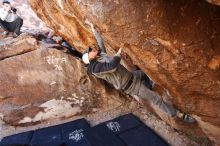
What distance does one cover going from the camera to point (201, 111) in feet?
15.8

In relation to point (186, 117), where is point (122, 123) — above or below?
below

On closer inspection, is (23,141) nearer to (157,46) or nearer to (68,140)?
(68,140)

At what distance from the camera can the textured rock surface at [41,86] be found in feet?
23.3

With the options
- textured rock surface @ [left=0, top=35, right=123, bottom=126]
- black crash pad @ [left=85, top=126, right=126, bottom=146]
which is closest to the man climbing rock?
black crash pad @ [left=85, top=126, right=126, bottom=146]

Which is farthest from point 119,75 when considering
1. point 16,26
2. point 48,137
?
point 16,26

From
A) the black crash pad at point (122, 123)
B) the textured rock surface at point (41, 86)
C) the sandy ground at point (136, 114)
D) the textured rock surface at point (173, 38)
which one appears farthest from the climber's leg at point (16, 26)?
the textured rock surface at point (173, 38)

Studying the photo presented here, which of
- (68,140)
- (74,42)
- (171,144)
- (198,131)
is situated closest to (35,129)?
(68,140)

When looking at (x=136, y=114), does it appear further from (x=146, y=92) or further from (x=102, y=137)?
(x=146, y=92)

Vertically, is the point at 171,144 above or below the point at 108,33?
below

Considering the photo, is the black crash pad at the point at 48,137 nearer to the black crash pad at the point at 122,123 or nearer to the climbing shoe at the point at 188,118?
the black crash pad at the point at 122,123

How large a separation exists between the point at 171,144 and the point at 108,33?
10.6 feet

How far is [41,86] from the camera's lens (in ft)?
23.5

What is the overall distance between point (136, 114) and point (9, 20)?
5277 mm

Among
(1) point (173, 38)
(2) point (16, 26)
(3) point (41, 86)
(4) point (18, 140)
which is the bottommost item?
(4) point (18, 140)
